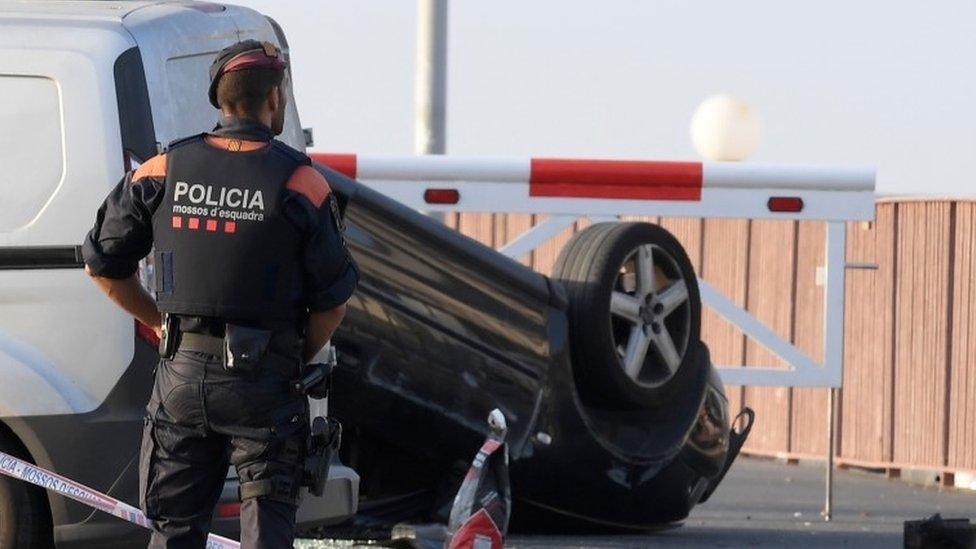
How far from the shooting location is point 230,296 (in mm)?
5359

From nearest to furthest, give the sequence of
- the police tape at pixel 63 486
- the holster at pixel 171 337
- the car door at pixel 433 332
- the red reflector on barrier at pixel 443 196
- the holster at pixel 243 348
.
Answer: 1. the holster at pixel 243 348
2. the holster at pixel 171 337
3. the police tape at pixel 63 486
4. the car door at pixel 433 332
5. the red reflector on barrier at pixel 443 196

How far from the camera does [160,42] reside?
21.5 ft

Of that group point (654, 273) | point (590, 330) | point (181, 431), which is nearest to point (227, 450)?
point (181, 431)

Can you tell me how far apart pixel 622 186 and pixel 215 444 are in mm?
4898

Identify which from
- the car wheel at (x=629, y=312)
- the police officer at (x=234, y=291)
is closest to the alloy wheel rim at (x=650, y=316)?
the car wheel at (x=629, y=312)

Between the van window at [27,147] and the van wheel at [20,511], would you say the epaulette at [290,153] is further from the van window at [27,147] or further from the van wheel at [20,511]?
the van wheel at [20,511]

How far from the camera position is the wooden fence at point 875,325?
13258 mm

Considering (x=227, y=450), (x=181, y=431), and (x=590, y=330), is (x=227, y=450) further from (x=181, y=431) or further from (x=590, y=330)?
(x=590, y=330)

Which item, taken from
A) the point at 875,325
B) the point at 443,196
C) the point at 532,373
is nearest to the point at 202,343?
the point at 532,373

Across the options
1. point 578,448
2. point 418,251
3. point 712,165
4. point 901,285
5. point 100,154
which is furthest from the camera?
point 901,285

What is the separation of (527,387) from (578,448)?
384 millimetres

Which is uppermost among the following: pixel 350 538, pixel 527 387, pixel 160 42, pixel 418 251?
pixel 160 42

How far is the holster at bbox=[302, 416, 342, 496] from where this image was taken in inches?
216

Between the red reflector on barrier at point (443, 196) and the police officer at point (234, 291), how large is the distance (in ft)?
14.9
